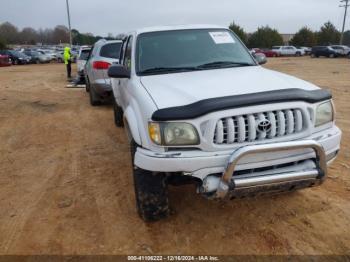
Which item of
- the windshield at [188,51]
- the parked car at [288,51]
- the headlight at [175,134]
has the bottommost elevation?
the parked car at [288,51]

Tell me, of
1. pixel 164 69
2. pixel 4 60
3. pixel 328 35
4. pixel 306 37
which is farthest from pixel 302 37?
pixel 164 69

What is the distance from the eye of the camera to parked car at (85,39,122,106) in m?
8.29

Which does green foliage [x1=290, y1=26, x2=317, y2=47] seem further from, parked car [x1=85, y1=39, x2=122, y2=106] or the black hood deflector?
the black hood deflector

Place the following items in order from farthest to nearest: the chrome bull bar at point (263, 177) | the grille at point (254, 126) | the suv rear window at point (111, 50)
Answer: the suv rear window at point (111, 50)
the grille at point (254, 126)
the chrome bull bar at point (263, 177)

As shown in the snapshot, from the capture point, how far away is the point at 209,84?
3273 millimetres

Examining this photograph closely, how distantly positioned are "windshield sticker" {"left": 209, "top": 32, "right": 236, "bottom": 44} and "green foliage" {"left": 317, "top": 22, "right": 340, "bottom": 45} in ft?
223

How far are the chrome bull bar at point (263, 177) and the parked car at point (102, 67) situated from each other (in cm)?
595

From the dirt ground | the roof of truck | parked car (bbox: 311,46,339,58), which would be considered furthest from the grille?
parked car (bbox: 311,46,339,58)

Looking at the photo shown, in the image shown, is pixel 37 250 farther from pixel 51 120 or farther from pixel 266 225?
pixel 51 120

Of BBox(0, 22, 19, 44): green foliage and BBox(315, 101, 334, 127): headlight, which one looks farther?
BBox(0, 22, 19, 44): green foliage

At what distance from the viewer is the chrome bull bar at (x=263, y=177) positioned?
2.62 meters

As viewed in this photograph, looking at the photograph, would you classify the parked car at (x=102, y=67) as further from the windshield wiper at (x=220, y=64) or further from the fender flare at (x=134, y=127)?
the fender flare at (x=134, y=127)

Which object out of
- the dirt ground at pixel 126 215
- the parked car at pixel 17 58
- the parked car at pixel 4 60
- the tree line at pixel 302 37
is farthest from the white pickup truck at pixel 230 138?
the tree line at pixel 302 37

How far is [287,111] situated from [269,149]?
43cm
